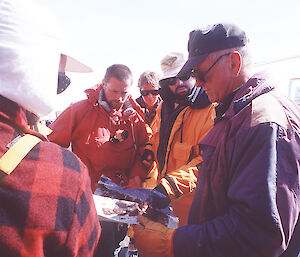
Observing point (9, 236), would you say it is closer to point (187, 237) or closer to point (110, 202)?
point (187, 237)

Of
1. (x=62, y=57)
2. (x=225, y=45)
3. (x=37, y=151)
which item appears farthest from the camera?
(x=225, y=45)

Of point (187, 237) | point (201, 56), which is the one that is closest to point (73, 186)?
point (187, 237)

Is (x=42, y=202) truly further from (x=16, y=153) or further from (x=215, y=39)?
(x=215, y=39)

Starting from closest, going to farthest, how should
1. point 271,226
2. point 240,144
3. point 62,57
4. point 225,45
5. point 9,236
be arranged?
point 9,236 → point 271,226 → point 240,144 → point 62,57 → point 225,45

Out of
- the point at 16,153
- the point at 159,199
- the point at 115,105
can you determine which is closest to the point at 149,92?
the point at 115,105

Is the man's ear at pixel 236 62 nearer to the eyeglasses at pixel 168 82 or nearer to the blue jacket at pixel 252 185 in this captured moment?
the blue jacket at pixel 252 185

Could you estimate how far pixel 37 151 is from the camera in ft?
2.54

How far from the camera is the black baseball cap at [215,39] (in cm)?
138

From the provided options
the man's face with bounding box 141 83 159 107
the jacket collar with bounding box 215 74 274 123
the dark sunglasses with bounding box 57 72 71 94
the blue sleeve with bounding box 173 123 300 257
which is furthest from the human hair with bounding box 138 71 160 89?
the blue sleeve with bounding box 173 123 300 257

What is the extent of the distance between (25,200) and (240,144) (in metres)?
0.94

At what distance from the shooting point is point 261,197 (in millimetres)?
945

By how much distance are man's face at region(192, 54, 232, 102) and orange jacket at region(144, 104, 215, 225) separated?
638 mm

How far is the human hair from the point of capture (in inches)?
172

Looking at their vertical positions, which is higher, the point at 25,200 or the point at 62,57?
the point at 62,57
